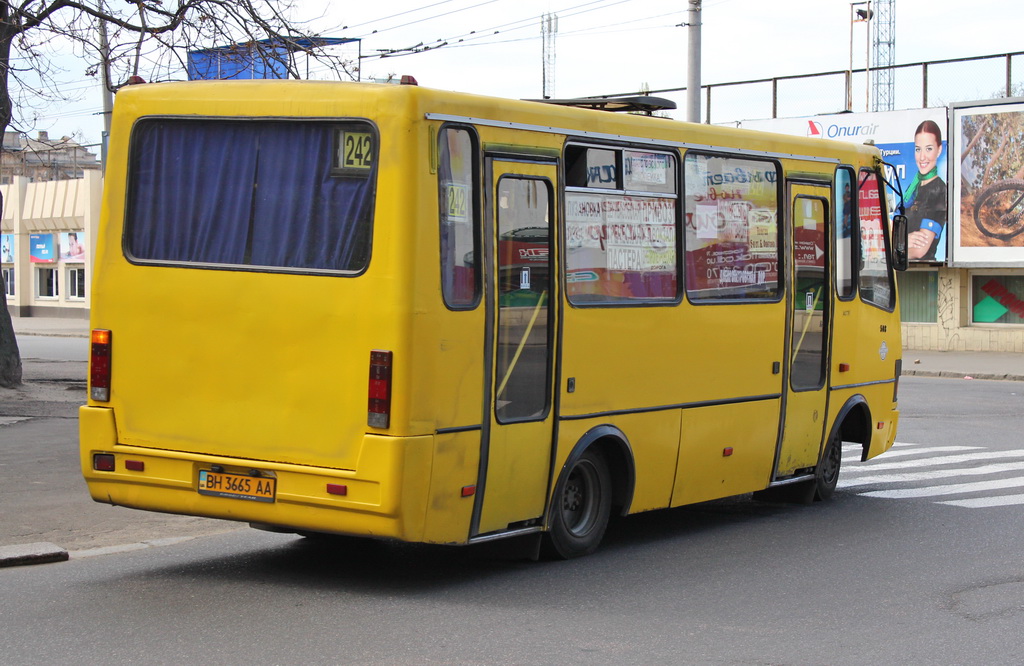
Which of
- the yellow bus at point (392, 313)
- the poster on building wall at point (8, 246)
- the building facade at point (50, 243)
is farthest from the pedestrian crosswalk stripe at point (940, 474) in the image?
the poster on building wall at point (8, 246)

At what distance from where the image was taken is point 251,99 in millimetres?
7695

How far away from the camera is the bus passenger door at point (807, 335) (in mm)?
10789

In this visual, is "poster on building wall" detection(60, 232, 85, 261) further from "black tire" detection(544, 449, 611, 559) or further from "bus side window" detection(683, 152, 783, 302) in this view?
"black tire" detection(544, 449, 611, 559)

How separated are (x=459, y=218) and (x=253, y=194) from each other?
1187 mm

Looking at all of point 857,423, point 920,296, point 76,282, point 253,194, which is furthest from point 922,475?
point 76,282

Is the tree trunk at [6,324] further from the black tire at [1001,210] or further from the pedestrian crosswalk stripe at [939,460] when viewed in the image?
the black tire at [1001,210]

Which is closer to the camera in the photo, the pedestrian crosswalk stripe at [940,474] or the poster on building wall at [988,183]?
the pedestrian crosswalk stripe at [940,474]

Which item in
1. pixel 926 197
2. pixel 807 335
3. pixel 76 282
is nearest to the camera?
pixel 807 335

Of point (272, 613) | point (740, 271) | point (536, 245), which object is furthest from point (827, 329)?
point (272, 613)

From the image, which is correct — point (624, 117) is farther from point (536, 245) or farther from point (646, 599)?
point (646, 599)

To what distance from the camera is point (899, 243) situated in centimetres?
1199

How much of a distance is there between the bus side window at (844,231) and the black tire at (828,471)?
1.27 meters

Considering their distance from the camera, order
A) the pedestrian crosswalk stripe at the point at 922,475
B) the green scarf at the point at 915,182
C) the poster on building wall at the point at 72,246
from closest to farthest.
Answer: the pedestrian crosswalk stripe at the point at 922,475, the green scarf at the point at 915,182, the poster on building wall at the point at 72,246

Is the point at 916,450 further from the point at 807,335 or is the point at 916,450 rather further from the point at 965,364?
the point at 965,364
